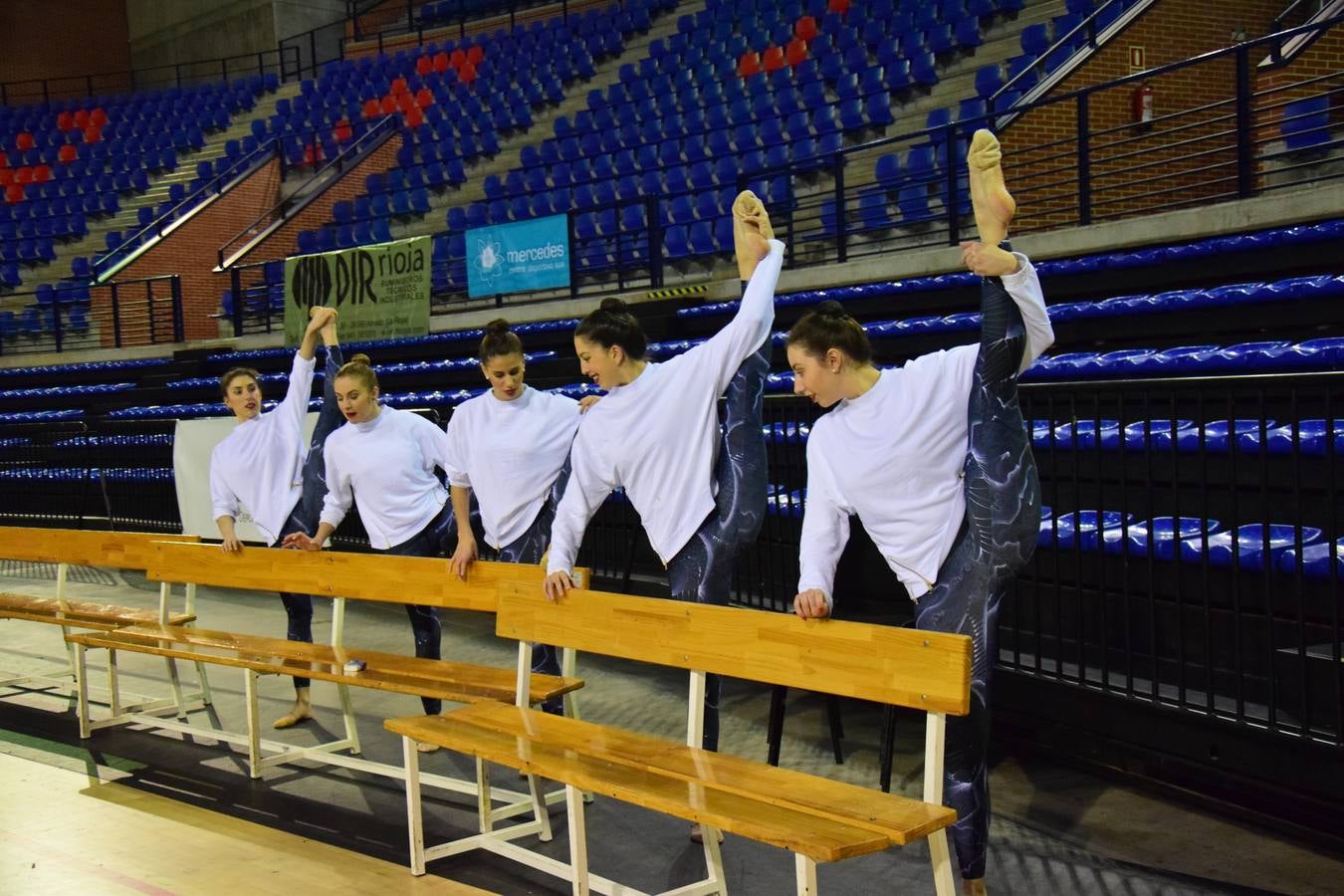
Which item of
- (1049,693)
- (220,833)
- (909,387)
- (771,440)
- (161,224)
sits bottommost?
(220,833)

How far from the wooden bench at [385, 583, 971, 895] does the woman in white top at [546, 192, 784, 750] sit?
0.29m

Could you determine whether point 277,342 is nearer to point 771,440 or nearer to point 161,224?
point 161,224

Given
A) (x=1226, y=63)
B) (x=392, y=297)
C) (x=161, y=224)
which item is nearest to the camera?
(x=1226, y=63)

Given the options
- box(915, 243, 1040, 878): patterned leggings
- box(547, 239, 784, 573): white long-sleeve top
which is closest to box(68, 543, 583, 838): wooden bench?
box(547, 239, 784, 573): white long-sleeve top

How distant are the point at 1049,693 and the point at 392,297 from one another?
34.3ft

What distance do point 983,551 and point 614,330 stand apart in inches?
63.5

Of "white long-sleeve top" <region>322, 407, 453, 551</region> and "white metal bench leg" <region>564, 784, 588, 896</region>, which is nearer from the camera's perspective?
"white metal bench leg" <region>564, 784, 588, 896</region>

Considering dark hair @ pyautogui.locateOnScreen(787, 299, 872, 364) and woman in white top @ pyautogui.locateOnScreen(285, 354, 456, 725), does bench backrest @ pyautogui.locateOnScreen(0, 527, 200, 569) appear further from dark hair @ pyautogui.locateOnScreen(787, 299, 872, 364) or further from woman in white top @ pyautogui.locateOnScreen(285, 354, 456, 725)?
dark hair @ pyautogui.locateOnScreen(787, 299, 872, 364)

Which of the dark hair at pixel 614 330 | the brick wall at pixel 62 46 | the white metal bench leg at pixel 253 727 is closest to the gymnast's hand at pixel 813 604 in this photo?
the dark hair at pixel 614 330

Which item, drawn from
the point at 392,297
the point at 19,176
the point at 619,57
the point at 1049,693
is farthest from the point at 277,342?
the point at 1049,693

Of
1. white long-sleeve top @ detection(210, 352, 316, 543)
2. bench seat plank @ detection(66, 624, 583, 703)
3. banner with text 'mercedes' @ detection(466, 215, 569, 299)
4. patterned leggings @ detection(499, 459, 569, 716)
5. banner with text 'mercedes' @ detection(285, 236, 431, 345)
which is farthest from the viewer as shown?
banner with text 'mercedes' @ detection(285, 236, 431, 345)

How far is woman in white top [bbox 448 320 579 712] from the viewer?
535cm

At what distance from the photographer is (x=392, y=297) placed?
13992 millimetres

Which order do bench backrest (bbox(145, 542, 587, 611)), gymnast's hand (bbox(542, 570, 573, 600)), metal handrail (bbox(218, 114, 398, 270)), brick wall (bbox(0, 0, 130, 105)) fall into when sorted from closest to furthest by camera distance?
1. gymnast's hand (bbox(542, 570, 573, 600))
2. bench backrest (bbox(145, 542, 587, 611))
3. metal handrail (bbox(218, 114, 398, 270))
4. brick wall (bbox(0, 0, 130, 105))
